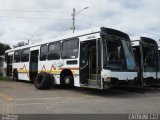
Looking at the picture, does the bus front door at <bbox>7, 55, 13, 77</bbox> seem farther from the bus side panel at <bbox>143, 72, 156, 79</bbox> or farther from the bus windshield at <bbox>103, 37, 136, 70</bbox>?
the bus windshield at <bbox>103, 37, 136, 70</bbox>

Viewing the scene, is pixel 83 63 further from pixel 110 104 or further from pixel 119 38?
pixel 110 104

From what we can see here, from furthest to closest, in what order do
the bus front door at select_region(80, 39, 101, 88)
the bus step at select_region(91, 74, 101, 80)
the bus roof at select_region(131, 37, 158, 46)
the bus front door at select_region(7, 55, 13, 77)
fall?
the bus front door at select_region(7, 55, 13, 77) → the bus roof at select_region(131, 37, 158, 46) → the bus front door at select_region(80, 39, 101, 88) → the bus step at select_region(91, 74, 101, 80)

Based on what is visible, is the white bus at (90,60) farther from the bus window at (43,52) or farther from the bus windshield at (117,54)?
the bus window at (43,52)

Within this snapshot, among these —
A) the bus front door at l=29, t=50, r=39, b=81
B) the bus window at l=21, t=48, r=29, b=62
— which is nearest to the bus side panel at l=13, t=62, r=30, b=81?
the bus window at l=21, t=48, r=29, b=62

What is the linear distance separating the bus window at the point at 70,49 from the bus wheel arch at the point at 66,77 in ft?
2.64

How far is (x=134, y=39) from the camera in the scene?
16.6 metres

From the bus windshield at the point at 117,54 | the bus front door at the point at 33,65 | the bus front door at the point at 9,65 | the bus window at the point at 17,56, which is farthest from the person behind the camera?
the bus front door at the point at 9,65

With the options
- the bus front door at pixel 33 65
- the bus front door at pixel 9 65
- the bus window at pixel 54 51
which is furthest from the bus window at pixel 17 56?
the bus window at pixel 54 51

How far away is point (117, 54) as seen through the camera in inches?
552

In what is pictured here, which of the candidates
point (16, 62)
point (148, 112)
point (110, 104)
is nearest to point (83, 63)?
point (110, 104)

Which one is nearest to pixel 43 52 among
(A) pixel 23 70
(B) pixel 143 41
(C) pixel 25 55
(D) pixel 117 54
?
(C) pixel 25 55

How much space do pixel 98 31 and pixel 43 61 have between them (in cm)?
582

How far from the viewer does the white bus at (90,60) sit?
1330 cm

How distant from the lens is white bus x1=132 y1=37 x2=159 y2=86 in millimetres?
15969
